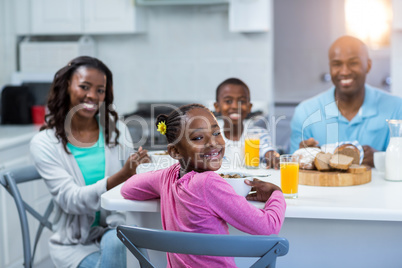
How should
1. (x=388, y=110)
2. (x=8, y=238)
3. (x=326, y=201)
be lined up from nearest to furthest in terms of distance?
(x=326, y=201)
(x=388, y=110)
(x=8, y=238)

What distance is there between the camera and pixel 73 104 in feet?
7.23

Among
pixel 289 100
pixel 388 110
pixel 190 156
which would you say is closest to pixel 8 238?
pixel 190 156

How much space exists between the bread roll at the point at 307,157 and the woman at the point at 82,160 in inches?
25.2

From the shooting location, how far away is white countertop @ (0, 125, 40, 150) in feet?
10.2

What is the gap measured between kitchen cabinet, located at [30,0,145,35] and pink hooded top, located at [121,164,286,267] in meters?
2.61

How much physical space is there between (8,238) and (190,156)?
6.37ft

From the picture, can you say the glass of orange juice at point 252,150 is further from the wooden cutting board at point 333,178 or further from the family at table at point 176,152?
the wooden cutting board at point 333,178

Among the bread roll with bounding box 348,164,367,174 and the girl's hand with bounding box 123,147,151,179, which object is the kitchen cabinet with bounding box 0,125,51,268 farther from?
the bread roll with bounding box 348,164,367,174

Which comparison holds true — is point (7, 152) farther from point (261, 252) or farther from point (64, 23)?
point (261, 252)

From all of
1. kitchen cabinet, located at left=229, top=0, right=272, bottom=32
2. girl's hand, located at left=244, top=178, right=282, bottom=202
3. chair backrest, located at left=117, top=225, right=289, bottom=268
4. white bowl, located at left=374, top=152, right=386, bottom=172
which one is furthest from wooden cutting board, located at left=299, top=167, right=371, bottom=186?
kitchen cabinet, located at left=229, top=0, right=272, bottom=32

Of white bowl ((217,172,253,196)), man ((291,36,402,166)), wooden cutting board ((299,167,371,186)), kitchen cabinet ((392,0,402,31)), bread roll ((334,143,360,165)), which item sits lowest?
wooden cutting board ((299,167,371,186))

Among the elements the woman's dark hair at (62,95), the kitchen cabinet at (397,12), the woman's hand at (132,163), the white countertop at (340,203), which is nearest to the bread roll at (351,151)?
the white countertop at (340,203)

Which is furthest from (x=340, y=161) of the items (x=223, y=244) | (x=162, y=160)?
(x=223, y=244)

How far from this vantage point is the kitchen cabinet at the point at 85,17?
12.6 feet
